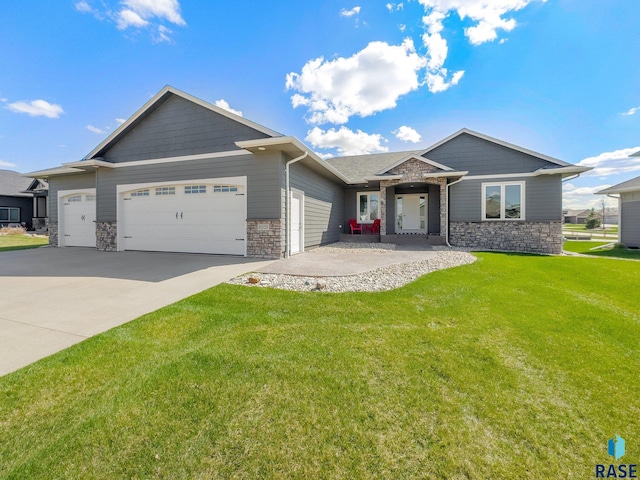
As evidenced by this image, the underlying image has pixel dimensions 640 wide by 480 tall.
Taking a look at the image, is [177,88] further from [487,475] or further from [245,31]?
[487,475]

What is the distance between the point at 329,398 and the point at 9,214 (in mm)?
32243

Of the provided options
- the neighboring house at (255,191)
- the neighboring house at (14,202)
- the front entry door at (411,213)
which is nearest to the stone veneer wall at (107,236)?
the neighboring house at (255,191)

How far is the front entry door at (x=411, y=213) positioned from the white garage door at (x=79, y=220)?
48.4ft

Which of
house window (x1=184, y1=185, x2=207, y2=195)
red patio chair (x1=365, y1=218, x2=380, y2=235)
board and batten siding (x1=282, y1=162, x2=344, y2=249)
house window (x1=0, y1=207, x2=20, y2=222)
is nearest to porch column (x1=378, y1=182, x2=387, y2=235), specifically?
red patio chair (x1=365, y1=218, x2=380, y2=235)

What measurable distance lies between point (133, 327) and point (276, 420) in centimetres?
259

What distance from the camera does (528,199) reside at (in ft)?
39.1

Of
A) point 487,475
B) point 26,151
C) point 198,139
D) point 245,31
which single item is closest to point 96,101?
point 198,139

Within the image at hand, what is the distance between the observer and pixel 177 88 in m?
9.55

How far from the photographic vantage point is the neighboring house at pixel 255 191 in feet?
29.1

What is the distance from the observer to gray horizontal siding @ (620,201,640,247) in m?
13.0

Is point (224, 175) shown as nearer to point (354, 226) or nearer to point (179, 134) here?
point (179, 134)

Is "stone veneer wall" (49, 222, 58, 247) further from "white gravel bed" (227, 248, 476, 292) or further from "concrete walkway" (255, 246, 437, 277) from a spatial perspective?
"white gravel bed" (227, 248, 476, 292)

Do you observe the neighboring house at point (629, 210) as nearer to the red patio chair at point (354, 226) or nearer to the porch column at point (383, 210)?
the porch column at point (383, 210)

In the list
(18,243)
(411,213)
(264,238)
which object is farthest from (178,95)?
(18,243)
